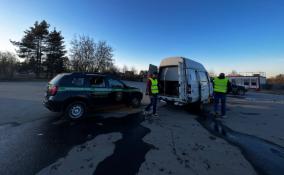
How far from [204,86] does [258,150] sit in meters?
4.83

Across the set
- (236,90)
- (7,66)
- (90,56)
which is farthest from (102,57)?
(236,90)

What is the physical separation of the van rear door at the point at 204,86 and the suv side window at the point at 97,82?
486 centimetres

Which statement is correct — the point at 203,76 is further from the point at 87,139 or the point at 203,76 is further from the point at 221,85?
the point at 87,139

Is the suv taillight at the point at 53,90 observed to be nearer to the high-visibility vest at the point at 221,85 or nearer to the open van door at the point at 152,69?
the open van door at the point at 152,69

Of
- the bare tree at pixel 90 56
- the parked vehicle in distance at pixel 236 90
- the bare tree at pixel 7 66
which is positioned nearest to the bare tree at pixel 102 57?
the bare tree at pixel 90 56

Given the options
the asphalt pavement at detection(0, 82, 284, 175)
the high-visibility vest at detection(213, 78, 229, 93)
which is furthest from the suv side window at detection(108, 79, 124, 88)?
the high-visibility vest at detection(213, 78, 229, 93)

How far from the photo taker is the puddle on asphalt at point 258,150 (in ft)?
9.64

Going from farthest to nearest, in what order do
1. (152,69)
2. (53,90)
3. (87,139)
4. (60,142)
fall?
(152,69) < (53,90) < (87,139) < (60,142)

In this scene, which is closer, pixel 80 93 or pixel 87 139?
pixel 87 139

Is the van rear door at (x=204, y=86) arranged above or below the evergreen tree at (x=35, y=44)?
below

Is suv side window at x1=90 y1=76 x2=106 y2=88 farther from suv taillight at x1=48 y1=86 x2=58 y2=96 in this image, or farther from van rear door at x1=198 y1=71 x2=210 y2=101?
van rear door at x1=198 y1=71 x2=210 y2=101

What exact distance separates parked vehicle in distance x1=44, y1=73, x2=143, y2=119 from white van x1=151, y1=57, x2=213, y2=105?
7.88 ft

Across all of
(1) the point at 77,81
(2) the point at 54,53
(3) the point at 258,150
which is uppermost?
(2) the point at 54,53

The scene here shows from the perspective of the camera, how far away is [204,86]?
8211mm
